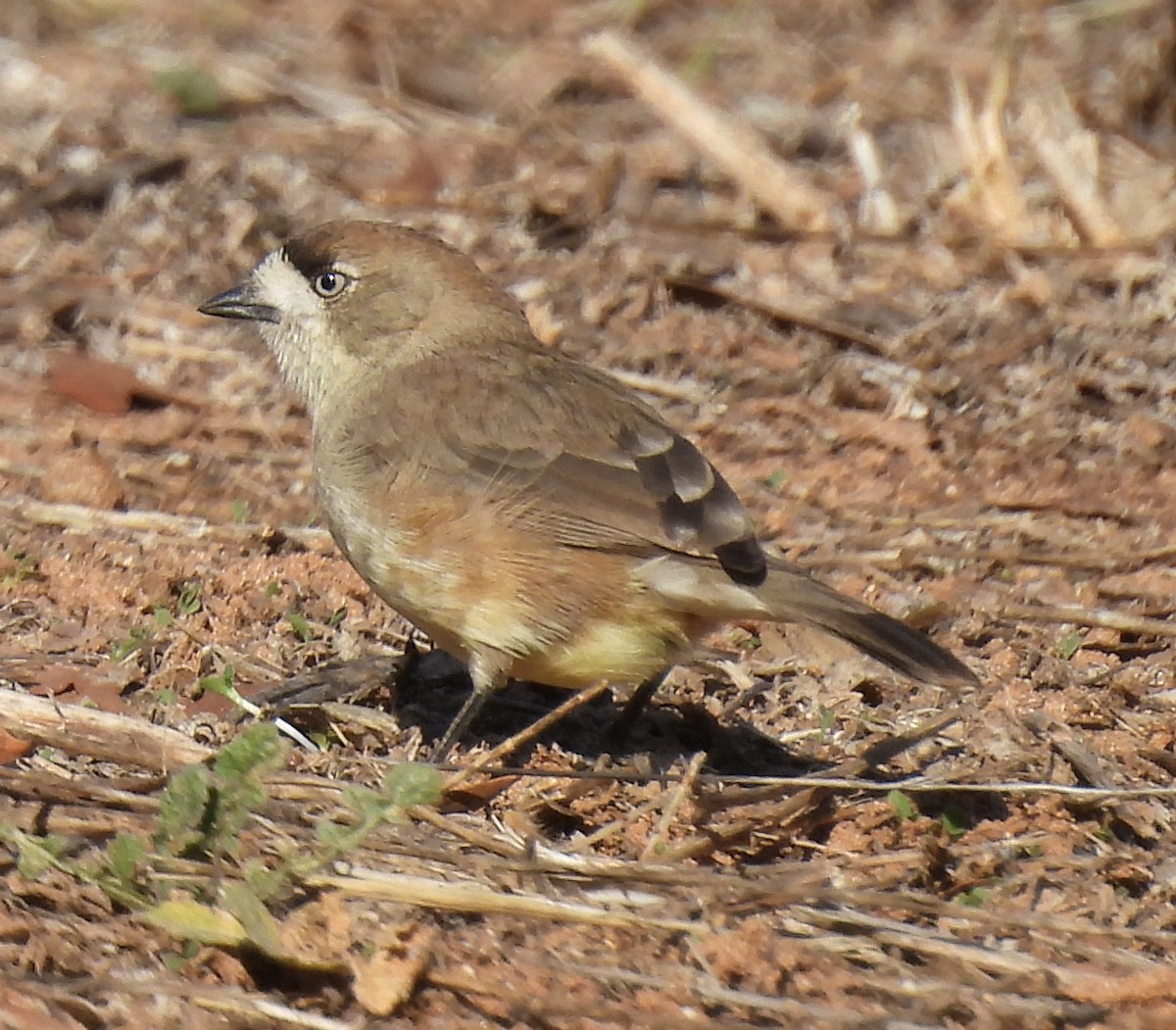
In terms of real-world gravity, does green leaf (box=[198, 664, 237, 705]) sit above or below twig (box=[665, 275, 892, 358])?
below

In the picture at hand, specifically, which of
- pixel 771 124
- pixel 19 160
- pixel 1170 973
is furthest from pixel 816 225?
pixel 1170 973

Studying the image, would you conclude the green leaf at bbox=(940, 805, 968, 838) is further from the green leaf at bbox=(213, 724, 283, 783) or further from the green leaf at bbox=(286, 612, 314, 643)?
the green leaf at bbox=(286, 612, 314, 643)

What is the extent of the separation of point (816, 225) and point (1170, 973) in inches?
192

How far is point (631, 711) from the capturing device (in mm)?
5590

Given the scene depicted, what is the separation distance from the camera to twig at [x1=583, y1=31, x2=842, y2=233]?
8.55 metres

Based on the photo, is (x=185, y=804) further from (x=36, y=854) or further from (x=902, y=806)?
(x=902, y=806)

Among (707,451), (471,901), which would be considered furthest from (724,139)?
(471,901)

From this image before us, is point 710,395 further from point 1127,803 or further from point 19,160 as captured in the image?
point 19,160

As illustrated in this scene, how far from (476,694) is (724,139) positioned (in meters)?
4.27

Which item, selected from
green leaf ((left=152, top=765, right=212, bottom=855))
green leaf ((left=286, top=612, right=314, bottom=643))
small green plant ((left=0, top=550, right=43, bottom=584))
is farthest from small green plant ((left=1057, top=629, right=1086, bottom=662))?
small green plant ((left=0, top=550, right=43, bottom=584))

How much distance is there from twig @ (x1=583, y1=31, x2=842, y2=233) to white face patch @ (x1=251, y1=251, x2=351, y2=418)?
2988mm

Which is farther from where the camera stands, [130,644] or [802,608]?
[130,644]

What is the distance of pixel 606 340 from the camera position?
7.70 m

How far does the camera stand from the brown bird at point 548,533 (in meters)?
5.06
